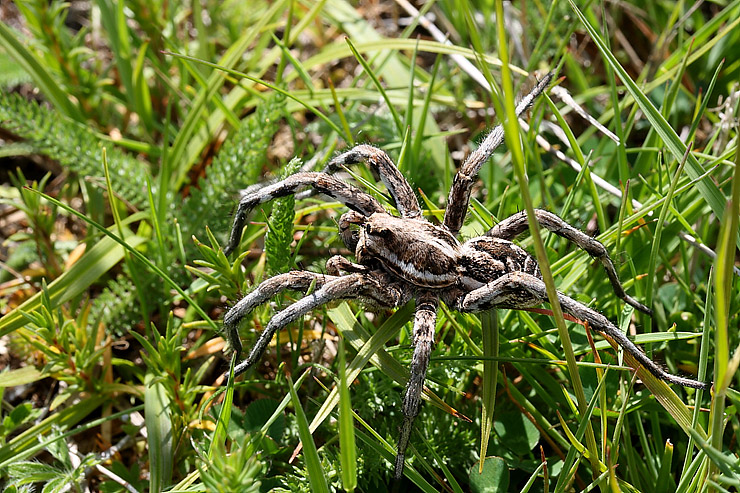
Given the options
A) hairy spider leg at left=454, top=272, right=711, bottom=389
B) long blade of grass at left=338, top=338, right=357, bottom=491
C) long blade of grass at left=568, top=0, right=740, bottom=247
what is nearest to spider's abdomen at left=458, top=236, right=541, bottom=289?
hairy spider leg at left=454, top=272, right=711, bottom=389

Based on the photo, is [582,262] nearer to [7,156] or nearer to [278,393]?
[278,393]

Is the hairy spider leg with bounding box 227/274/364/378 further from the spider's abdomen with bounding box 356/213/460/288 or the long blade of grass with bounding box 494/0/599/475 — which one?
the long blade of grass with bounding box 494/0/599/475

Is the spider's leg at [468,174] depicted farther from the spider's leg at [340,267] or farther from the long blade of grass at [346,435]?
the long blade of grass at [346,435]

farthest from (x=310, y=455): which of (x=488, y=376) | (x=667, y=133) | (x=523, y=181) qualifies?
(x=667, y=133)

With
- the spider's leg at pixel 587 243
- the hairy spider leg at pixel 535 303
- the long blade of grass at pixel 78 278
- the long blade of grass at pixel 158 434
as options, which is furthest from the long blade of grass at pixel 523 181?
the long blade of grass at pixel 78 278

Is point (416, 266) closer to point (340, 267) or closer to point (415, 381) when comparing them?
point (340, 267)

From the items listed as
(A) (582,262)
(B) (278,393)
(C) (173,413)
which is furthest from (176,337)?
(A) (582,262)
